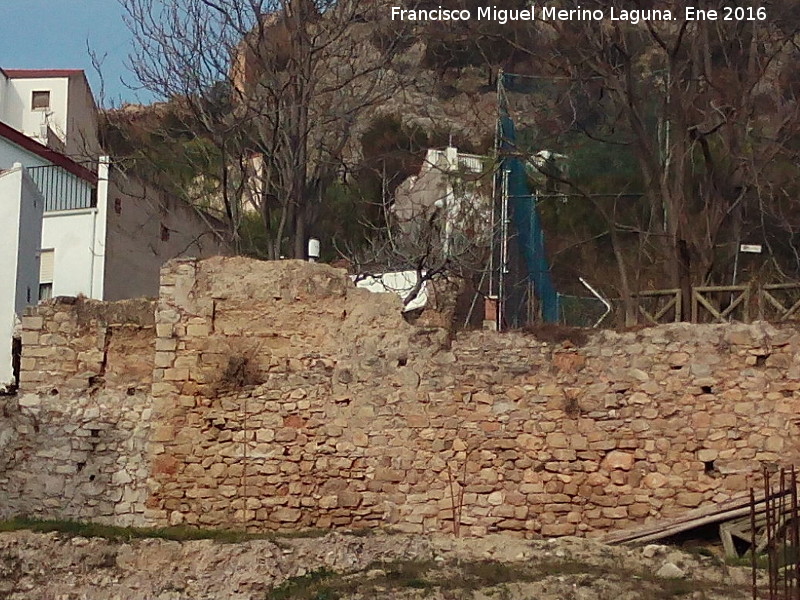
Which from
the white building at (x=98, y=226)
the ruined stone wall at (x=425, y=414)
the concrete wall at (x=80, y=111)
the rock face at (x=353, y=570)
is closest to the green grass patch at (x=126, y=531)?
the rock face at (x=353, y=570)

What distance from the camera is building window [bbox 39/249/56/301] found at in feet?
69.9

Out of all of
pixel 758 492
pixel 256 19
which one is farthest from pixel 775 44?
pixel 758 492

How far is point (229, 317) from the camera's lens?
11.8 metres

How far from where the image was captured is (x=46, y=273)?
21.5m

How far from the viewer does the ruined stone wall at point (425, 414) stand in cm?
1094

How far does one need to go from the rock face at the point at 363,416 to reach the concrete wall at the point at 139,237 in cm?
921

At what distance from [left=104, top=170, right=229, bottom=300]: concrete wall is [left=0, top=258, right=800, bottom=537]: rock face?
9.21 metres

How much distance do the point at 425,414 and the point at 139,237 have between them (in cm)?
1250

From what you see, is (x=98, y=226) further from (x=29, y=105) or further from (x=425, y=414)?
(x=29, y=105)

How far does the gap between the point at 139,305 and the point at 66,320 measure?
0.80 meters

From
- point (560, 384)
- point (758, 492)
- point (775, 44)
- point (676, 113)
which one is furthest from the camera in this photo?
point (775, 44)

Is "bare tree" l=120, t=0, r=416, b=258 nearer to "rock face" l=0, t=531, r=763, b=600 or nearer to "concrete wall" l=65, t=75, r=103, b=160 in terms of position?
"rock face" l=0, t=531, r=763, b=600

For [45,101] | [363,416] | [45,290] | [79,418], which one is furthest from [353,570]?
[45,101]

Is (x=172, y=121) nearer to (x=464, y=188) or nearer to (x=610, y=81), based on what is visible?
(x=464, y=188)
